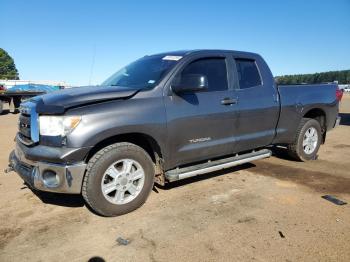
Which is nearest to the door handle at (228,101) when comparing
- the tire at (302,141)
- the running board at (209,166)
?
the running board at (209,166)

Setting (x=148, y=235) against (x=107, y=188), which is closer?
(x=148, y=235)

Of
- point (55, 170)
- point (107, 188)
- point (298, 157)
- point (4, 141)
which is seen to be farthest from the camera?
point (4, 141)

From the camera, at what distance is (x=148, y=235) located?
332 cm

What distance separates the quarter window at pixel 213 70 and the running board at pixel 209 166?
101cm

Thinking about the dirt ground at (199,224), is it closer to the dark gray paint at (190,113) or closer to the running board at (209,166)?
the running board at (209,166)

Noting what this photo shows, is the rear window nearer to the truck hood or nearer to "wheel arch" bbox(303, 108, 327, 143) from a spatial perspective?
"wheel arch" bbox(303, 108, 327, 143)

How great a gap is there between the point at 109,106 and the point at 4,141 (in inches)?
258

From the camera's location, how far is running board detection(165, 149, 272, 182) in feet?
13.5

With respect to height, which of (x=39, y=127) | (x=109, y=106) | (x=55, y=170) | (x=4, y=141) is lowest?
(x=4, y=141)

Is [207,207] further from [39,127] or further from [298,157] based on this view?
[298,157]

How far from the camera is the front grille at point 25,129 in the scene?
12.4ft

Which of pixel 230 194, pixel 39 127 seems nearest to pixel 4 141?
pixel 39 127

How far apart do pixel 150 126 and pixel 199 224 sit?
1208 millimetres

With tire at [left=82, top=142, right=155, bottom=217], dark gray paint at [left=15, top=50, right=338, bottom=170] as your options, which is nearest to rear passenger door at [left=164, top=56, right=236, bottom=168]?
dark gray paint at [left=15, top=50, right=338, bottom=170]
